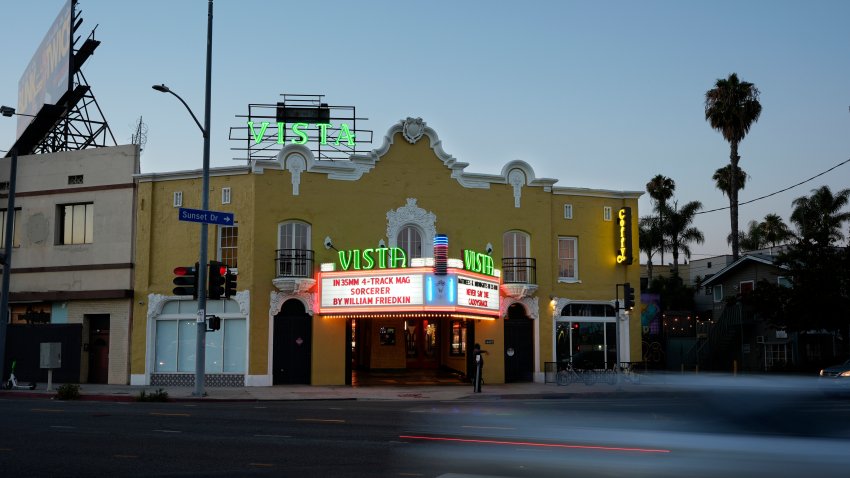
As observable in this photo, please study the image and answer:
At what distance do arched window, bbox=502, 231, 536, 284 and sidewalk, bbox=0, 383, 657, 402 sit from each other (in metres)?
4.72

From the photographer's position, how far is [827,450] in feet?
25.6

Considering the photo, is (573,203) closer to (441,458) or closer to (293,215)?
(293,215)

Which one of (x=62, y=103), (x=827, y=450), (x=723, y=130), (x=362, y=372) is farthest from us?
(x=723, y=130)

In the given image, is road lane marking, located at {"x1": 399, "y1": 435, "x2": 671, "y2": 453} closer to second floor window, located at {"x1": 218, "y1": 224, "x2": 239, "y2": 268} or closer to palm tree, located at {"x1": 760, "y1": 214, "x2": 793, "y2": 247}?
second floor window, located at {"x1": 218, "y1": 224, "x2": 239, "y2": 268}

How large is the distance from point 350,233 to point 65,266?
39.6 feet

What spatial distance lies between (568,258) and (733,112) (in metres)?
23.9

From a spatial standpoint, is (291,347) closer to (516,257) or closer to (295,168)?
(295,168)

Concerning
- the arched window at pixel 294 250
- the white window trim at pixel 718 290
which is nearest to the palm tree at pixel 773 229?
the white window trim at pixel 718 290

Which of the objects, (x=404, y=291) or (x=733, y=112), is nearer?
(x=404, y=291)

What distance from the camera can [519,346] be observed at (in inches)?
1473

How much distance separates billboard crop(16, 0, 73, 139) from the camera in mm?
42000

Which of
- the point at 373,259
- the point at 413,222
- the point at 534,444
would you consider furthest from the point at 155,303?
the point at 534,444

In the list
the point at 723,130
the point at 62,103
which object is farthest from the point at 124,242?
the point at 723,130

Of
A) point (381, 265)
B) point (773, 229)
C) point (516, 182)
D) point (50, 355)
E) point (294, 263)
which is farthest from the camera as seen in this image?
point (773, 229)
